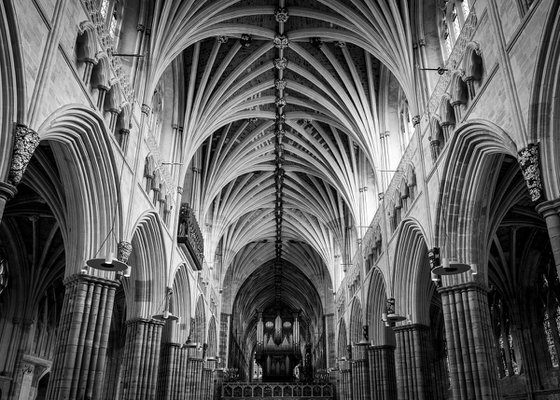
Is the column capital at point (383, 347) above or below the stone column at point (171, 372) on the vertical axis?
above

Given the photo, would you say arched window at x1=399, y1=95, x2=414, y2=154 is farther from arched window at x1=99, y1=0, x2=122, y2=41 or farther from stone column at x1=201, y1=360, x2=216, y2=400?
stone column at x1=201, y1=360, x2=216, y2=400

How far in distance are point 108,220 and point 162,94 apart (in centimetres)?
959

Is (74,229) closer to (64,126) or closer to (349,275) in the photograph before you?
(64,126)

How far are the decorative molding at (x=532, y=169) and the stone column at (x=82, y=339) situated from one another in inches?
417

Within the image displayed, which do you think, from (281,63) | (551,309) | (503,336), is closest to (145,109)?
(281,63)

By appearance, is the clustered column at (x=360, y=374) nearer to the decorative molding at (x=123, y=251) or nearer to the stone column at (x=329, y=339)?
the stone column at (x=329, y=339)

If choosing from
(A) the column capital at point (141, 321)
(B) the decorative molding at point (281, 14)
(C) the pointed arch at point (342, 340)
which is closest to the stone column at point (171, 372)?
(A) the column capital at point (141, 321)

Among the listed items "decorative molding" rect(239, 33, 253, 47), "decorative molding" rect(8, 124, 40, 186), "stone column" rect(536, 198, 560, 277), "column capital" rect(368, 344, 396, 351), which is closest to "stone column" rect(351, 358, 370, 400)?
"column capital" rect(368, 344, 396, 351)

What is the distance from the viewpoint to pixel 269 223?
42.7 metres

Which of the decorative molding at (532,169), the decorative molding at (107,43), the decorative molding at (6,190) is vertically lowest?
the decorative molding at (6,190)

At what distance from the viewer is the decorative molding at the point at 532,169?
9.44 m

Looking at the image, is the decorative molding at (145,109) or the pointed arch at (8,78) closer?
the pointed arch at (8,78)

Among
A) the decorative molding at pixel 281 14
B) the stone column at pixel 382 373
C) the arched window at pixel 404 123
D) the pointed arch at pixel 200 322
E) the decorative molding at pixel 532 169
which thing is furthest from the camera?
the pointed arch at pixel 200 322

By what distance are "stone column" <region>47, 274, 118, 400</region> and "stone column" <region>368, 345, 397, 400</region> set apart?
48.5ft
